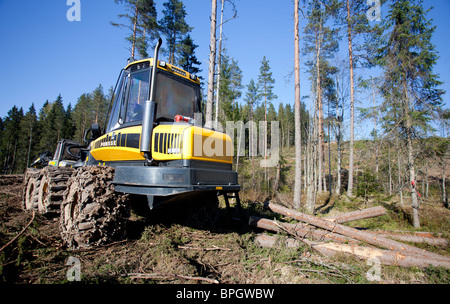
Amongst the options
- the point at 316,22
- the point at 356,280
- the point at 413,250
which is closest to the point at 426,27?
the point at 316,22

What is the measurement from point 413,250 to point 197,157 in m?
4.95

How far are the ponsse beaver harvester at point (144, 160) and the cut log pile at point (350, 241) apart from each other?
5.88ft

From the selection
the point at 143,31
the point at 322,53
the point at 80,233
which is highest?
the point at 143,31

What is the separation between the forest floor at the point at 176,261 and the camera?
2.99m

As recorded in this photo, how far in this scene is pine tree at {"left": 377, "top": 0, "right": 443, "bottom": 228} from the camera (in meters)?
10.1

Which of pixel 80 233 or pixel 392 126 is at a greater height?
pixel 392 126

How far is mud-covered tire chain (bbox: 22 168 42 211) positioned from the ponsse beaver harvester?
2.81 meters

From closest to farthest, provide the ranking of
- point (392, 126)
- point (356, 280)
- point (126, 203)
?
point (356, 280)
point (126, 203)
point (392, 126)

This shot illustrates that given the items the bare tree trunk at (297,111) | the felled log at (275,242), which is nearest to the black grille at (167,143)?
the felled log at (275,242)

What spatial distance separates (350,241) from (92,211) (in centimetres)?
537

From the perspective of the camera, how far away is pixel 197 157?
12.7 ft
